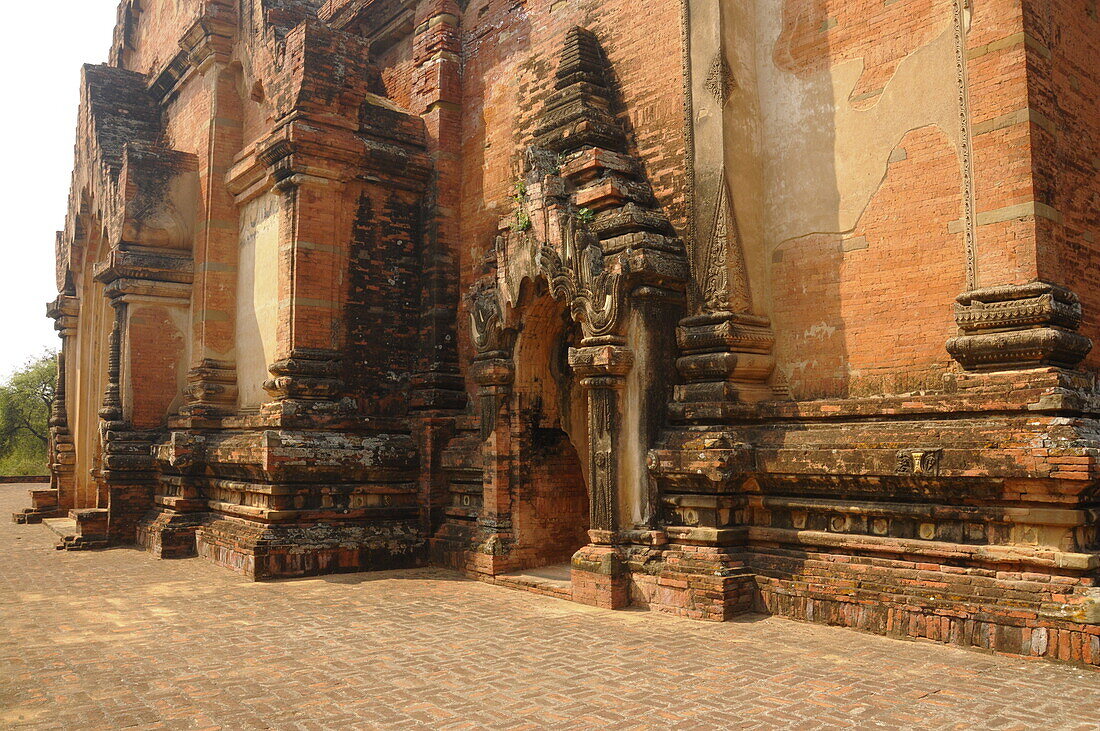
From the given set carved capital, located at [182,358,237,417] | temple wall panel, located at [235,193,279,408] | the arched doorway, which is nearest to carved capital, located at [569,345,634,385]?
the arched doorway

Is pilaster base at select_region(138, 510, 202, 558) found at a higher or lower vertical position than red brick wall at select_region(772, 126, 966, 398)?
lower

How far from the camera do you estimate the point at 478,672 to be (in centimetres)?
612

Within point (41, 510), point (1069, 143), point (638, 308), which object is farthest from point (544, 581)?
point (41, 510)

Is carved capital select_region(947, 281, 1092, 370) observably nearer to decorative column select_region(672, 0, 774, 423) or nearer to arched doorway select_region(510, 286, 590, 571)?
decorative column select_region(672, 0, 774, 423)

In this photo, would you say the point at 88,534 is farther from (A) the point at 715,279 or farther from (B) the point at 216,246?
(A) the point at 715,279

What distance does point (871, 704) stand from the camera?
5168 mm

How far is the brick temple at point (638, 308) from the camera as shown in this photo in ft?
22.1

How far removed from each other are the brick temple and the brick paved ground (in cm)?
72

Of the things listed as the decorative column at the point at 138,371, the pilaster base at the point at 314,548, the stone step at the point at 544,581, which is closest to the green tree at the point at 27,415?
the decorative column at the point at 138,371

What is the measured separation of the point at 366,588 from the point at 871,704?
6294 millimetres

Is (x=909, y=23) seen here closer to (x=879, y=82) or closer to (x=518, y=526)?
(x=879, y=82)

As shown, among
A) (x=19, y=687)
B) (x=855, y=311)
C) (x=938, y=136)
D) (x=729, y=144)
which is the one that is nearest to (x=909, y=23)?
(x=938, y=136)

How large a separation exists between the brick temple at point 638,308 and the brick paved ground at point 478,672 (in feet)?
2.35

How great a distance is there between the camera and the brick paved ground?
16.6ft
